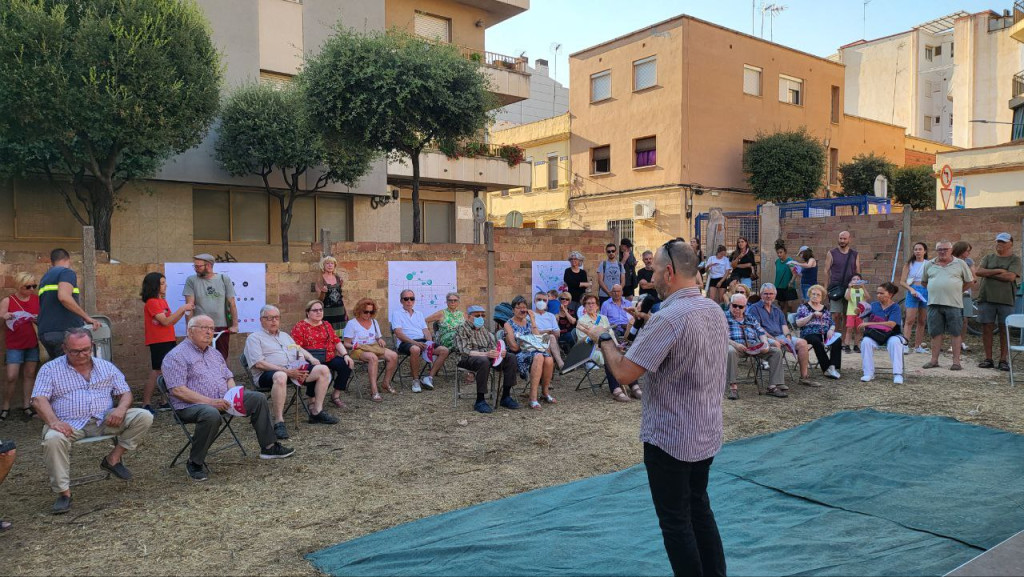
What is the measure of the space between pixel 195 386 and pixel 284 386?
0.98 meters

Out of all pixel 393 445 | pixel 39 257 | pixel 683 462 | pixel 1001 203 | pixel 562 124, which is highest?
pixel 562 124

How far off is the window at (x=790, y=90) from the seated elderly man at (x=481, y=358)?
2320cm

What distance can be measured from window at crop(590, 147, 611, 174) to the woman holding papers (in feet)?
61.2

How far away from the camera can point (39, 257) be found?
8.02 metres

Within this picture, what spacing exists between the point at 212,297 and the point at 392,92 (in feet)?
23.2

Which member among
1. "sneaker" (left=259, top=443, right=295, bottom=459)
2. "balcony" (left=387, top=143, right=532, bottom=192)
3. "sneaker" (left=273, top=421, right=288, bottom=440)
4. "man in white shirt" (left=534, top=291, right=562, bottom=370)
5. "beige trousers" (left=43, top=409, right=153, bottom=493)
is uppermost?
"balcony" (left=387, top=143, right=532, bottom=192)

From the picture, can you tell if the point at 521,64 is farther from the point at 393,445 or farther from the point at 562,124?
the point at 393,445

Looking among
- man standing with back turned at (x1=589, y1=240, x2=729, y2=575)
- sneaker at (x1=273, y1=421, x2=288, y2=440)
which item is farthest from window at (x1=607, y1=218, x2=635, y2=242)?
man standing with back turned at (x1=589, y1=240, x2=729, y2=575)

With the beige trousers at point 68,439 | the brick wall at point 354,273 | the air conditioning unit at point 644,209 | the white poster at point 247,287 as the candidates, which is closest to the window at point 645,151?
the air conditioning unit at point 644,209

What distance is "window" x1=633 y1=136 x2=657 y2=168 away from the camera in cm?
2572

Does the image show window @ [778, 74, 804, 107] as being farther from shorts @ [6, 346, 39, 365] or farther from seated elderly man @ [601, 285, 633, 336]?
shorts @ [6, 346, 39, 365]

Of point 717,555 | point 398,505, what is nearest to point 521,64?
point 398,505

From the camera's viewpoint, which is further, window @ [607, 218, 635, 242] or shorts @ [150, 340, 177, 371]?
window @ [607, 218, 635, 242]

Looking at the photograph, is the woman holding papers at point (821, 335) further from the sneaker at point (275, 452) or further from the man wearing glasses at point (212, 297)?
the man wearing glasses at point (212, 297)
